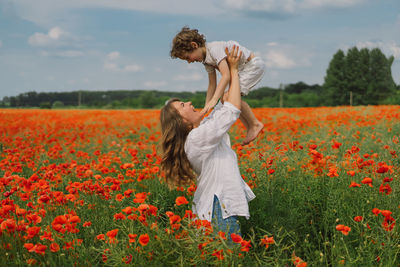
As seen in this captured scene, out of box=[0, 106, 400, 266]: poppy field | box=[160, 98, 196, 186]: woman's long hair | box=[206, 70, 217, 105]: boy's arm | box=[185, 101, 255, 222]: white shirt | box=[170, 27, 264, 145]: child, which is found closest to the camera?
box=[0, 106, 400, 266]: poppy field

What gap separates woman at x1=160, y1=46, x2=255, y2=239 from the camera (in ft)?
8.30

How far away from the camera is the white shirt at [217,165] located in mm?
2516

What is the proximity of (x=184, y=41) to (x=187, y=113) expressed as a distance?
1.15m

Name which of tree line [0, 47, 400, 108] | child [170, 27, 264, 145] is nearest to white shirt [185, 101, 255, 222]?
child [170, 27, 264, 145]

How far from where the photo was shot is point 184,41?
3635 mm

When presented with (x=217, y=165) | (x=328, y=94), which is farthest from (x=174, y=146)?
(x=328, y=94)

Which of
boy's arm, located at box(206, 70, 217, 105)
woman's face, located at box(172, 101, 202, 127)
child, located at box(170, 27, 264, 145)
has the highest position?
child, located at box(170, 27, 264, 145)

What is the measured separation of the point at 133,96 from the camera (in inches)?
1858

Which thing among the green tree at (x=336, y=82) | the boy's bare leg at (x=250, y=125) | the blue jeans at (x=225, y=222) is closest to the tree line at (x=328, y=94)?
the green tree at (x=336, y=82)

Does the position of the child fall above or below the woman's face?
above

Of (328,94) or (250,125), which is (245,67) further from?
(328,94)

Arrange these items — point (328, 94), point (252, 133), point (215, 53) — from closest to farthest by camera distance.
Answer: point (215, 53), point (252, 133), point (328, 94)

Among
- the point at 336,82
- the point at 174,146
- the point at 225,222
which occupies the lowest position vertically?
the point at 225,222

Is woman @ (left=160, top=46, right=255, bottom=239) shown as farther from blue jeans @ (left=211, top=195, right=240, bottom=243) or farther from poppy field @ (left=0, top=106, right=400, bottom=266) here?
poppy field @ (left=0, top=106, right=400, bottom=266)
